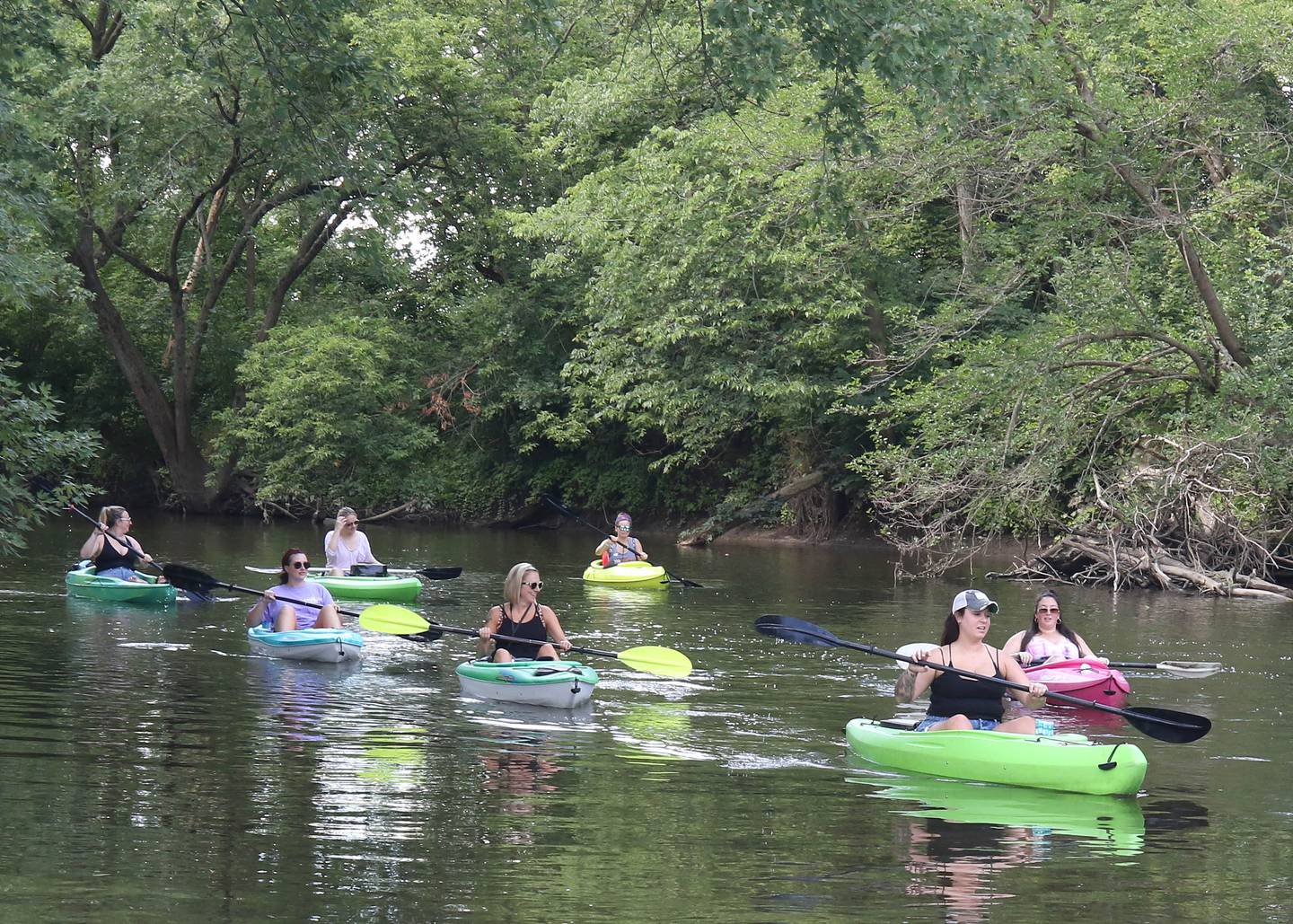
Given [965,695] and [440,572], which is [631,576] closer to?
[440,572]

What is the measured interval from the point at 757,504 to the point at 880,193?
1023 cm

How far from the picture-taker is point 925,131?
69.3 ft

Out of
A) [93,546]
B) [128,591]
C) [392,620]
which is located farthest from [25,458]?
[93,546]

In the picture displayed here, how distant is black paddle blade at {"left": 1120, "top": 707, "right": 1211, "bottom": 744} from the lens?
33.7 feet

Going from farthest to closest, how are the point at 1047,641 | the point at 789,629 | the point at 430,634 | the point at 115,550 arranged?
the point at 115,550
the point at 430,634
the point at 1047,641
the point at 789,629

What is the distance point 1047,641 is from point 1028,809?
14.0 ft

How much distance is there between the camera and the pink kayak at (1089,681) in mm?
12562

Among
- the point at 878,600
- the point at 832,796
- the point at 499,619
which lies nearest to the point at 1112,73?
the point at 878,600

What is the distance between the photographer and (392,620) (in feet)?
44.8

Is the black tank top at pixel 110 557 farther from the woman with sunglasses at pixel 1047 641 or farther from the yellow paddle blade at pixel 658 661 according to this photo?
the woman with sunglasses at pixel 1047 641

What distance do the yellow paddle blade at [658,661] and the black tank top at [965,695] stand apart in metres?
2.71

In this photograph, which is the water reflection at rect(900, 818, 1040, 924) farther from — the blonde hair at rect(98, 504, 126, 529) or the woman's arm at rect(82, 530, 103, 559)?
the blonde hair at rect(98, 504, 126, 529)

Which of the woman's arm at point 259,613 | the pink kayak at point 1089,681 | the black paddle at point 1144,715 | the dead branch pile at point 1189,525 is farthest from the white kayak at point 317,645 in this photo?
the dead branch pile at point 1189,525

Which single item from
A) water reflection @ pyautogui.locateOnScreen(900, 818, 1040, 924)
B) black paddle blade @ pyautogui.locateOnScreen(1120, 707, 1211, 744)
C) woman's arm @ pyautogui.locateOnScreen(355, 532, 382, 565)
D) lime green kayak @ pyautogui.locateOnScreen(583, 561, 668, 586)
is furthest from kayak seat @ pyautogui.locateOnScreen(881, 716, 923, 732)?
lime green kayak @ pyautogui.locateOnScreen(583, 561, 668, 586)
